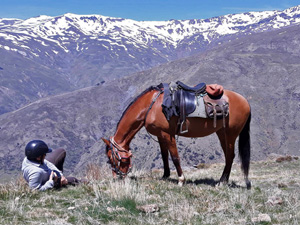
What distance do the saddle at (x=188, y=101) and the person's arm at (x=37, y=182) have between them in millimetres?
3487

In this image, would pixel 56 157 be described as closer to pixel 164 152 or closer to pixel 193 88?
pixel 164 152

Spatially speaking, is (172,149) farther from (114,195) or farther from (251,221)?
(251,221)

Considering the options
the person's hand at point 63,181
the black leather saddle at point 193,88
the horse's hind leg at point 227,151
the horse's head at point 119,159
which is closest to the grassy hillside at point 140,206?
the person's hand at point 63,181

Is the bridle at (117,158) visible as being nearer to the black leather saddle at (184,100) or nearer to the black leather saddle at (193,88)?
the black leather saddle at (184,100)

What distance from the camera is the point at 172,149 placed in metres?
9.52

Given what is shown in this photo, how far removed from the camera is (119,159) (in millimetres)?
9641

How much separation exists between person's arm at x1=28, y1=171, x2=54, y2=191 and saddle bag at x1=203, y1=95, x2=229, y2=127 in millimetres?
4546

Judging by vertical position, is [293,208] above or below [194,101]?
below

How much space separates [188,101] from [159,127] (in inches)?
42.0

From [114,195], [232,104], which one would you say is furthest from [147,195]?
[232,104]

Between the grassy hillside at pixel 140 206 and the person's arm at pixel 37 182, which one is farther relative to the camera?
the person's arm at pixel 37 182

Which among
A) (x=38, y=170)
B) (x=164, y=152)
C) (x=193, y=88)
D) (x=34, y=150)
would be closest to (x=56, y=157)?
(x=38, y=170)

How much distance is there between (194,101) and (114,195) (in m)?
4.06

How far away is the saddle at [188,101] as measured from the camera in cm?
946
